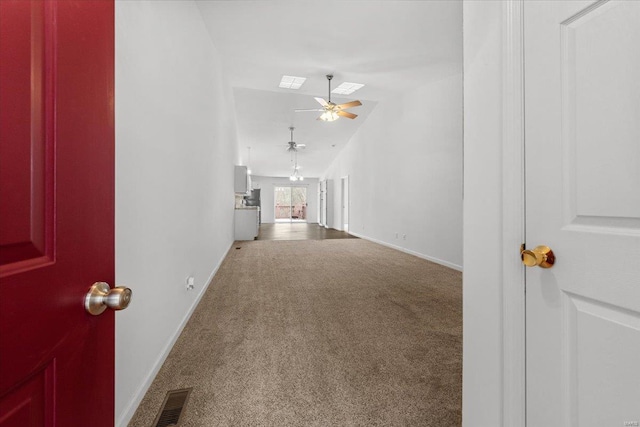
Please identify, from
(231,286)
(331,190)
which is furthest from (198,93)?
(331,190)

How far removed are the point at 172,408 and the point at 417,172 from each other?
5105mm

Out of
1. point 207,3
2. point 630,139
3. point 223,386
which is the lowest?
point 223,386

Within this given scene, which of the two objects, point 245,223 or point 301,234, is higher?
point 245,223

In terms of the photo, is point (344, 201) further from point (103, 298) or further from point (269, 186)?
point (103, 298)

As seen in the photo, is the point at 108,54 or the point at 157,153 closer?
the point at 108,54

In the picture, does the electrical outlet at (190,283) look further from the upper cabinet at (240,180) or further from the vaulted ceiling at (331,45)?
the upper cabinet at (240,180)

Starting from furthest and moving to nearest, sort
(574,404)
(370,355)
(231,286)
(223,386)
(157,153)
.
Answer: (231,286) < (370,355) < (157,153) < (223,386) < (574,404)

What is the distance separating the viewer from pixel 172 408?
1399mm

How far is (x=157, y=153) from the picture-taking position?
171cm

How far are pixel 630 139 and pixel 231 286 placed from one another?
3.48 m

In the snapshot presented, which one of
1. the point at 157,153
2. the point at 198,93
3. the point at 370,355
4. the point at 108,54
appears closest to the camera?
the point at 108,54

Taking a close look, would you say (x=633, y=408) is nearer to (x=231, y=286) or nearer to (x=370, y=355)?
(x=370, y=355)

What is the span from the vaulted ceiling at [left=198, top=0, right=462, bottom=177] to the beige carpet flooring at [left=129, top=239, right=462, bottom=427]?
3.10 meters

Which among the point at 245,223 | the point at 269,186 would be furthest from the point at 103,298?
the point at 269,186
